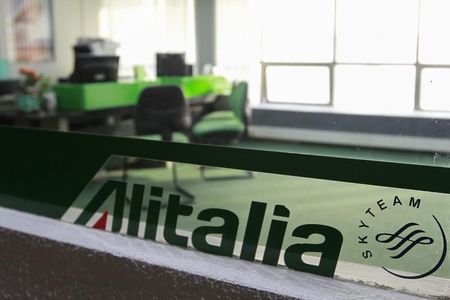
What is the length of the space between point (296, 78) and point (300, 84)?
3 centimetres

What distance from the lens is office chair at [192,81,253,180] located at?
6.28 ft

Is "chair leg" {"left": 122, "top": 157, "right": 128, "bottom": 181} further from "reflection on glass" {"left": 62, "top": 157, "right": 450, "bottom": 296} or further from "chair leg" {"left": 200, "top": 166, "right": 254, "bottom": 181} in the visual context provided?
"chair leg" {"left": 200, "top": 166, "right": 254, "bottom": 181}

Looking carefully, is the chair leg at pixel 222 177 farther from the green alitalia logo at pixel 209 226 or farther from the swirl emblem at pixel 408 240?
the swirl emblem at pixel 408 240

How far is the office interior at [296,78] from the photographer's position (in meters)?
1.22

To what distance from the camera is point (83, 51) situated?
10.1ft

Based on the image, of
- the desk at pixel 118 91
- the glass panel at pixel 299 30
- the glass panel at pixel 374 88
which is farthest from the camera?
the desk at pixel 118 91

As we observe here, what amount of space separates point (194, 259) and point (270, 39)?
2.22 ft

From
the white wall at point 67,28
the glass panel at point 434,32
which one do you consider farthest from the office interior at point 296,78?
the white wall at point 67,28

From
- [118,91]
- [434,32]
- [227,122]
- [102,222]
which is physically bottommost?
[102,222]

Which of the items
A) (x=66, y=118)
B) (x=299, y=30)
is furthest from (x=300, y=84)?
(x=66, y=118)

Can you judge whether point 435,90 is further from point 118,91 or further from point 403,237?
point 118,91

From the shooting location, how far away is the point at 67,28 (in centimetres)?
347

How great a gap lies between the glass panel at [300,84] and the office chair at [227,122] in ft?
0.78

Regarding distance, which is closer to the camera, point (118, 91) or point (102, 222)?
point (102, 222)
